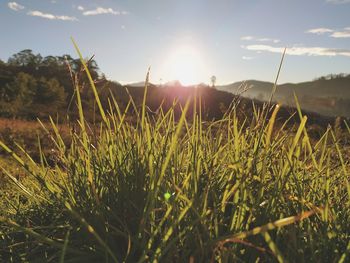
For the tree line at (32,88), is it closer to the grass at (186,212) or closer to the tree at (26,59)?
the tree at (26,59)

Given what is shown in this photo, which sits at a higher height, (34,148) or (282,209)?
(282,209)

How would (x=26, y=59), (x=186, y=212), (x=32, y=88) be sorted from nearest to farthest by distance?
(x=186, y=212)
(x=32, y=88)
(x=26, y=59)

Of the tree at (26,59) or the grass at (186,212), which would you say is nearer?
the grass at (186,212)

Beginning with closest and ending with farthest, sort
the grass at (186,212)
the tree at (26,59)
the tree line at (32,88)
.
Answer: the grass at (186,212) → the tree line at (32,88) → the tree at (26,59)

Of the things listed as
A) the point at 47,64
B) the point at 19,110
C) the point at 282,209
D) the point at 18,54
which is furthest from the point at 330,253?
the point at 18,54

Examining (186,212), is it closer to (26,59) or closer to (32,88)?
(32,88)

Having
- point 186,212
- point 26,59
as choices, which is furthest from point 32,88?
point 186,212

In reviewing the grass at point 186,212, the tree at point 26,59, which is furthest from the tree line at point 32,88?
the grass at point 186,212

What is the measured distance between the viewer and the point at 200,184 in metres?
1.61

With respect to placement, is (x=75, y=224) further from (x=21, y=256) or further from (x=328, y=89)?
(x=328, y=89)

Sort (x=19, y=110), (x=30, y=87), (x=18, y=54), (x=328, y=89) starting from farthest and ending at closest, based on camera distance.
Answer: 1. (x=328, y=89)
2. (x=18, y=54)
3. (x=30, y=87)
4. (x=19, y=110)

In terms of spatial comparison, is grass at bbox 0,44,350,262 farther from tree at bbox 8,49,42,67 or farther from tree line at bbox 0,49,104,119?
tree at bbox 8,49,42,67

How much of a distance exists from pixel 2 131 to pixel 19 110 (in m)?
14.1

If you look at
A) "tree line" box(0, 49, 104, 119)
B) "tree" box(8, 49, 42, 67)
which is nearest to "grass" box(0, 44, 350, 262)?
"tree line" box(0, 49, 104, 119)
